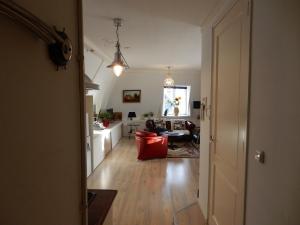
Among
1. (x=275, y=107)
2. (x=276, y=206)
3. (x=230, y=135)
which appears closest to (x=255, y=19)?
(x=275, y=107)

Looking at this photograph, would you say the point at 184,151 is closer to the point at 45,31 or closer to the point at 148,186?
the point at 148,186

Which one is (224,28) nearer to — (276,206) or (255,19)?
(255,19)

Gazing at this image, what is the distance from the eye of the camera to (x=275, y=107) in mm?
1150

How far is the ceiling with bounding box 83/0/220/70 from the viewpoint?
7.45ft

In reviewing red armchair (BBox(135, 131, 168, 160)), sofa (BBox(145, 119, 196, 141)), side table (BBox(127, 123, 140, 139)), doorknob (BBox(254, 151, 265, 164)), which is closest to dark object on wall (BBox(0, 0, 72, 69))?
doorknob (BBox(254, 151, 265, 164))

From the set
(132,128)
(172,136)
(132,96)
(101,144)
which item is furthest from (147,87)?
(101,144)

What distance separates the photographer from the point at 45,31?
672mm

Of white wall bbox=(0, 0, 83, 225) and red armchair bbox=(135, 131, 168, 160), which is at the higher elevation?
white wall bbox=(0, 0, 83, 225)

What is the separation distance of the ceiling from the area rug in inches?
110

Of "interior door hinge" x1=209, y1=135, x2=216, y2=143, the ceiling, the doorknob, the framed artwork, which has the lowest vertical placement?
"interior door hinge" x1=209, y1=135, x2=216, y2=143

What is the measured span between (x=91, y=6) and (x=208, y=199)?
8.71 feet

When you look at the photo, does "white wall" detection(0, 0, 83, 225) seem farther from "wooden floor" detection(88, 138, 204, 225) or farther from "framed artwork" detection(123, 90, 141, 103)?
"framed artwork" detection(123, 90, 141, 103)

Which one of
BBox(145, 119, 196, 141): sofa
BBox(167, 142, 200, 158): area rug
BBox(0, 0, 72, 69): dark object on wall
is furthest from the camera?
BBox(145, 119, 196, 141): sofa

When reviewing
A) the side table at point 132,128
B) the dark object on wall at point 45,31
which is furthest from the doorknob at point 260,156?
the side table at point 132,128
